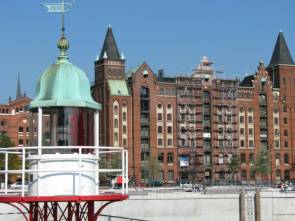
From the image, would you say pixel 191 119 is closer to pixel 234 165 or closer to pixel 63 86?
pixel 234 165

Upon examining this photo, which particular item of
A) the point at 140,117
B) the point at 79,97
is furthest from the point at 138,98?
the point at 79,97

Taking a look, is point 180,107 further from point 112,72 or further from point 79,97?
point 79,97

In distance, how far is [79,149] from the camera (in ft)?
42.2

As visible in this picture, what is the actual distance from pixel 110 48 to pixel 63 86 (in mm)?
124609

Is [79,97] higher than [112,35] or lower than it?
lower

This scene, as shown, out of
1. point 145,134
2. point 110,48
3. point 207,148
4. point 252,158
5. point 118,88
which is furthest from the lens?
point 252,158

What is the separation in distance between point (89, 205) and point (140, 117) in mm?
118134

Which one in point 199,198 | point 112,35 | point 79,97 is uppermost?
point 112,35

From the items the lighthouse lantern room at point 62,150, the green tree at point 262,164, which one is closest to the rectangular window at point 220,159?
the green tree at point 262,164

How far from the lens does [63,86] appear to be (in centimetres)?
1352

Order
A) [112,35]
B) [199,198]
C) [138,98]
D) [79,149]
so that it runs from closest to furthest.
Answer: [79,149] → [199,198] → [138,98] → [112,35]

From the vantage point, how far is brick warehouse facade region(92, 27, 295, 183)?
5153 inches

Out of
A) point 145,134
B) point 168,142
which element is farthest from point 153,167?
point 168,142

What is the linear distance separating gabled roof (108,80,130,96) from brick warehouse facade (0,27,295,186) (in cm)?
23
